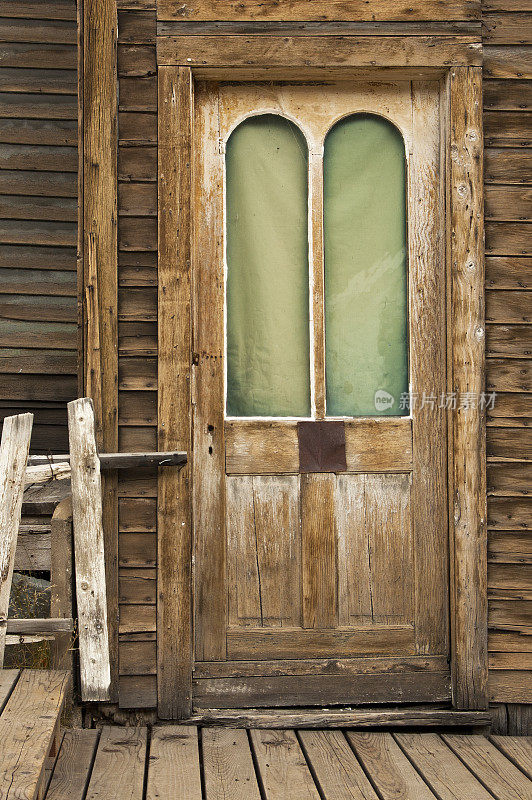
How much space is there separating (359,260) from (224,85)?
37.4 inches

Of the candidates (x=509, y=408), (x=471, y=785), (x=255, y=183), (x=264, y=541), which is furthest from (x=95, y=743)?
(x=255, y=183)

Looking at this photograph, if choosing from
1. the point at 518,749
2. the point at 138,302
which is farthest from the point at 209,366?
the point at 518,749

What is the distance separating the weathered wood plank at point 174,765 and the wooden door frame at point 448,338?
0.42ft

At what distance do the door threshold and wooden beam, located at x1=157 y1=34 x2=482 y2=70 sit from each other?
8.83 ft

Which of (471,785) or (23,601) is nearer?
(471,785)

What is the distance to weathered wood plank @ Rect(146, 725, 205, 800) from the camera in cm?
275

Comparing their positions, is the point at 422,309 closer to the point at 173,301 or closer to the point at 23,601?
the point at 173,301

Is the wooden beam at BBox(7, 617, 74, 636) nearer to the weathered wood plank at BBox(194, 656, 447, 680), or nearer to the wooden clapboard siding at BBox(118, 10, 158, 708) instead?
the wooden clapboard siding at BBox(118, 10, 158, 708)

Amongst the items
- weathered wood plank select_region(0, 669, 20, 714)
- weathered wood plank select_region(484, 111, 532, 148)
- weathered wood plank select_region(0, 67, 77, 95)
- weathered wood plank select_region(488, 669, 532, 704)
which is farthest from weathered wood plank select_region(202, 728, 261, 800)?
weathered wood plank select_region(0, 67, 77, 95)

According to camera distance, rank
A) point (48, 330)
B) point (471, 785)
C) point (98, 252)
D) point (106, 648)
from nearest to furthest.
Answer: point (471, 785) < point (106, 648) < point (98, 252) < point (48, 330)

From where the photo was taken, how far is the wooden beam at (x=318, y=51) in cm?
343

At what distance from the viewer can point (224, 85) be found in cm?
357

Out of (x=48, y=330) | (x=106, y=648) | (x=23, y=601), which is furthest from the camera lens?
(x=48, y=330)

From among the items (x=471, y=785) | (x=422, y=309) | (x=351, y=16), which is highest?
(x=351, y=16)
